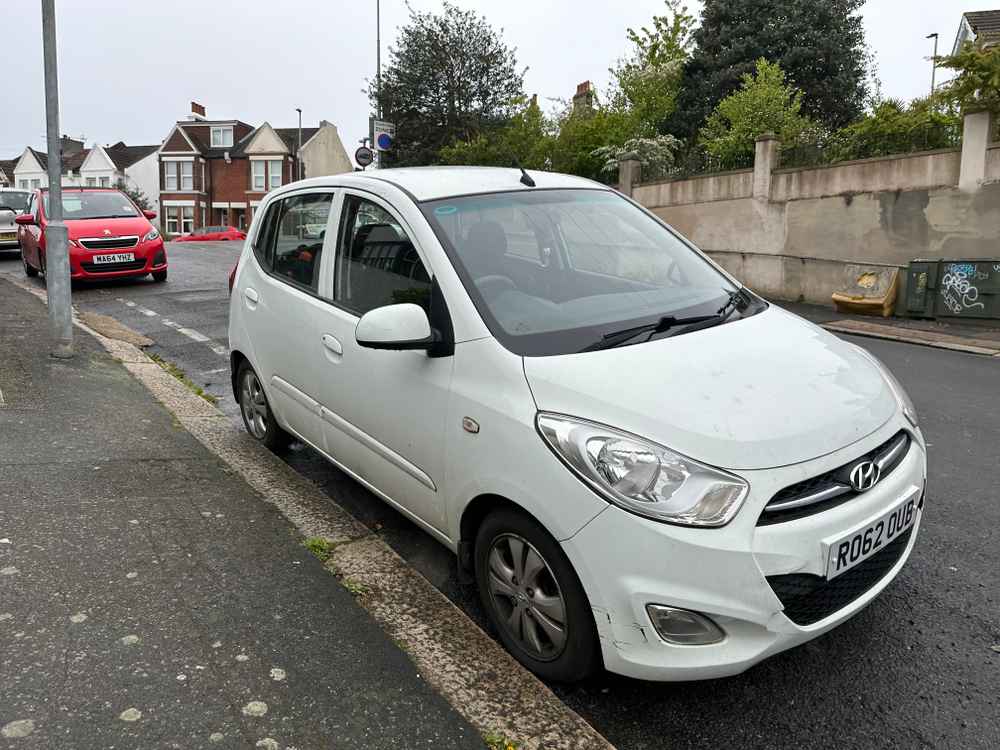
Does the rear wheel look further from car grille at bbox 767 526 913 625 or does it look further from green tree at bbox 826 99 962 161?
car grille at bbox 767 526 913 625

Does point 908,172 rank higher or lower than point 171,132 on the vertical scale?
lower

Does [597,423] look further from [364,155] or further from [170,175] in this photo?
[170,175]

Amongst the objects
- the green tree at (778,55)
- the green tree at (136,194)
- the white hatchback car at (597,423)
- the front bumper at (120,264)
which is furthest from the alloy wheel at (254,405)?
the green tree at (136,194)

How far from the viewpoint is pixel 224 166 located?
57.1m

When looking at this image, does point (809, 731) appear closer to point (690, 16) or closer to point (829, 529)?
point (829, 529)

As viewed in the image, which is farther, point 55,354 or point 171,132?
point 171,132

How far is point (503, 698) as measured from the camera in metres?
2.73

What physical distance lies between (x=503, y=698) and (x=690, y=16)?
35.4m

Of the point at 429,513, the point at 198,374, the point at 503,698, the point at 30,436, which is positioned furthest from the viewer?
the point at 198,374

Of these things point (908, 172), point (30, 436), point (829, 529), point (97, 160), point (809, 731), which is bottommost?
point (809, 731)

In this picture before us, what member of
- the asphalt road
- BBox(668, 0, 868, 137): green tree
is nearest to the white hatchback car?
the asphalt road

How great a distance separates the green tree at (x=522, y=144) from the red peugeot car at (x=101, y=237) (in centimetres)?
1446

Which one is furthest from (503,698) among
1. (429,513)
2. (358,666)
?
(429,513)

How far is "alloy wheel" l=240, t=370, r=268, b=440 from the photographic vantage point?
16.9ft
